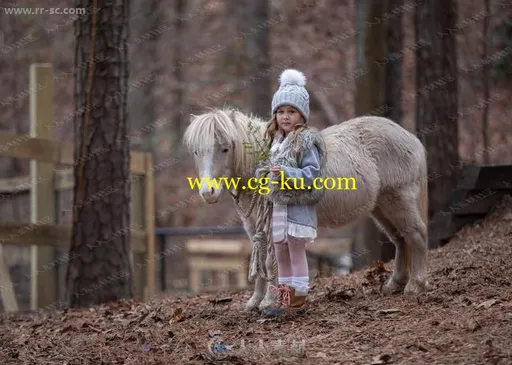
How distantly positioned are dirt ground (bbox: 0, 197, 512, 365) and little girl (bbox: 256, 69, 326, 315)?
9.0 inches

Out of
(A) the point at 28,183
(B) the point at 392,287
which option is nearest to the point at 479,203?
(B) the point at 392,287

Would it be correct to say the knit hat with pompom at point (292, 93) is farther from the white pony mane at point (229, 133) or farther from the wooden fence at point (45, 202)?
the wooden fence at point (45, 202)

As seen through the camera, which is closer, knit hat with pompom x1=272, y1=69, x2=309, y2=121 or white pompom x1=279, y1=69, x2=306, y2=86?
knit hat with pompom x1=272, y1=69, x2=309, y2=121

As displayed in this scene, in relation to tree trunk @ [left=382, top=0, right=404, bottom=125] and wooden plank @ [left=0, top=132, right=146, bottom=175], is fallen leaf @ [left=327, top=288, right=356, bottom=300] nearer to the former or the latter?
wooden plank @ [left=0, top=132, right=146, bottom=175]

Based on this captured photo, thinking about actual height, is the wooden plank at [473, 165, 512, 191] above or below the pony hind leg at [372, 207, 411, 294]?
above

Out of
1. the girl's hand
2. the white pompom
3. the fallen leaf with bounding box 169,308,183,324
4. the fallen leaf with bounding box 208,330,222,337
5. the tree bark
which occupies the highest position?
the tree bark

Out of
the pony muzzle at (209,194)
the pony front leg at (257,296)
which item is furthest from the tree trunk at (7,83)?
the pony muzzle at (209,194)

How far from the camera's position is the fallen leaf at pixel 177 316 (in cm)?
632

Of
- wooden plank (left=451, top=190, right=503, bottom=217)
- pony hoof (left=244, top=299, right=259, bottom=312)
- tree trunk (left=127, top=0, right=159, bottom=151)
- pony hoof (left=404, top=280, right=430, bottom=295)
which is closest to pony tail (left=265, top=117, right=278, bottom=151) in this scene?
pony hoof (left=244, top=299, right=259, bottom=312)

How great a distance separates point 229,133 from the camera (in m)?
6.15

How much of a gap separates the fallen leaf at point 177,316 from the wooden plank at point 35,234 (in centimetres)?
256

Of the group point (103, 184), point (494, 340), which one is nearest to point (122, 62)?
point (103, 184)

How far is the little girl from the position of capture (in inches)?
233

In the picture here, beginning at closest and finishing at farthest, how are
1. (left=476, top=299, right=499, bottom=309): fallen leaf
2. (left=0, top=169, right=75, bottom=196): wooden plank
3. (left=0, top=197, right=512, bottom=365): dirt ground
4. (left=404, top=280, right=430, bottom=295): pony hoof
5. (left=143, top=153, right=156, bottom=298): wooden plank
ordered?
(left=0, top=197, right=512, bottom=365): dirt ground → (left=476, top=299, right=499, bottom=309): fallen leaf → (left=404, top=280, right=430, bottom=295): pony hoof → (left=0, top=169, right=75, bottom=196): wooden plank → (left=143, top=153, right=156, bottom=298): wooden plank
